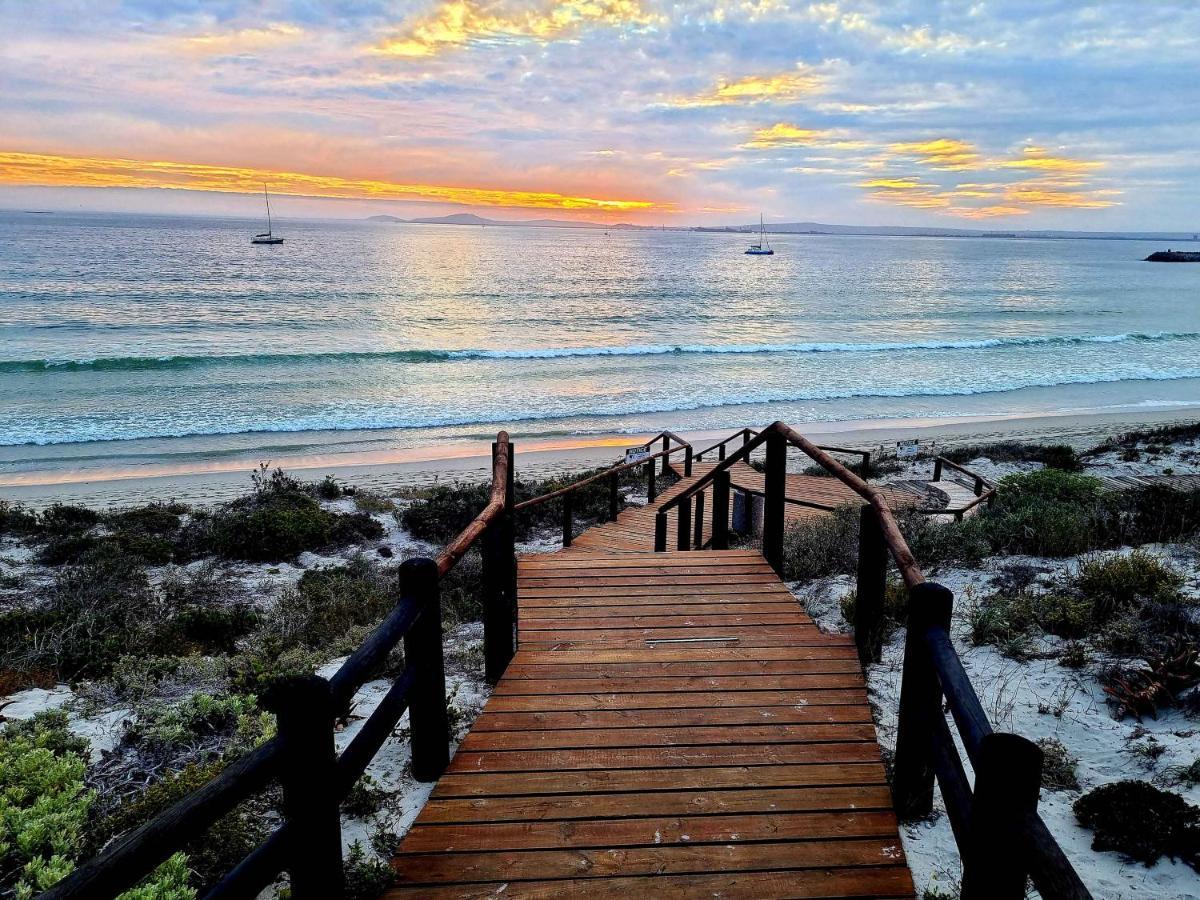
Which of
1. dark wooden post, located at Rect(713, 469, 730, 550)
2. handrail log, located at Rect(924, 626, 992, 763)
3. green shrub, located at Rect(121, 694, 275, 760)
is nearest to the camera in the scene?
handrail log, located at Rect(924, 626, 992, 763)

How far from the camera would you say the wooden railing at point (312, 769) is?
5.81 ft

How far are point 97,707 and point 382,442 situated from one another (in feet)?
56.6

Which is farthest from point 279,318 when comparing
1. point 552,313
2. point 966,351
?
point 966,351

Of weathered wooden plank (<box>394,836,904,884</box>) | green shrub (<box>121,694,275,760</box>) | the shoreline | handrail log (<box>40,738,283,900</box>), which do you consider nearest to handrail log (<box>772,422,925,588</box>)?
weathered wooden plank (<box>394,836,904,884</box>)

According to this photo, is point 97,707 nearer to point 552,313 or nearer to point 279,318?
point 279,318

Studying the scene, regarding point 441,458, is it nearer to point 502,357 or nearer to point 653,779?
point 502,357

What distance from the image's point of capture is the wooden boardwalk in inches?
120

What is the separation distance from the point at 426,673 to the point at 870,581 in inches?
105

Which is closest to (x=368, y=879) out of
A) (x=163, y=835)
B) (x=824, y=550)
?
(x=163, y=835)

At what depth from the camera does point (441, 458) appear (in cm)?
2066

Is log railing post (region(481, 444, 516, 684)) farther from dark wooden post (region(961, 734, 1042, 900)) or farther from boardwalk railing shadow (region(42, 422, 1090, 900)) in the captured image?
dark wooden post (region(961, 734, 1042, 900))

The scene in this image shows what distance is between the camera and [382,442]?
22.2 metres

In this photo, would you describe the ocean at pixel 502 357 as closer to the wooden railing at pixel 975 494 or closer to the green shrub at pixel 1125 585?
the wooden railing at pixel 975 494

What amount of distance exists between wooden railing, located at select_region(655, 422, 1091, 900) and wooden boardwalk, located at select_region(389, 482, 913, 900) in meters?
0.33
